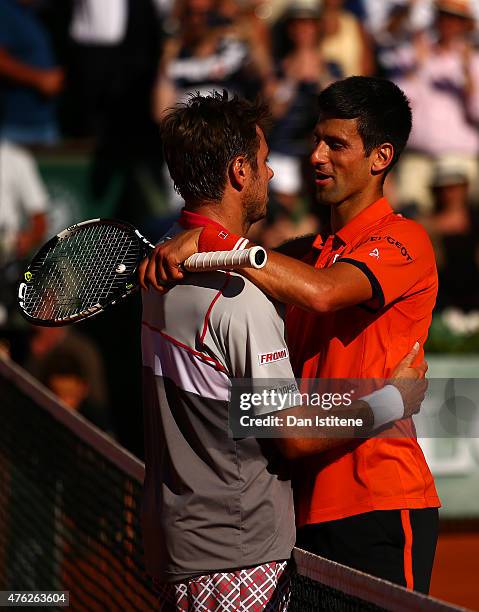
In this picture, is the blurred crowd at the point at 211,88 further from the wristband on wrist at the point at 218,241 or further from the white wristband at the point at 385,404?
the wristband on wrist at the point at 218,241

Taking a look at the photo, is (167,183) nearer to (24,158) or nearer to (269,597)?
(24,158)

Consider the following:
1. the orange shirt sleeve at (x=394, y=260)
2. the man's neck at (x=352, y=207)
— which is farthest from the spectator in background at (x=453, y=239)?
the orange shirt sleeve at (x=394, y=260)

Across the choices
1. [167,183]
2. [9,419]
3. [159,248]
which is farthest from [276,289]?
[167,183]

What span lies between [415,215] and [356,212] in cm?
615

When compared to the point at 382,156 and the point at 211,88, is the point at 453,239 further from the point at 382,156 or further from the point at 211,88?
the point at 382,156

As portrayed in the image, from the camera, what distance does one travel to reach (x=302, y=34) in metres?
9.66

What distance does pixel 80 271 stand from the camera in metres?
3.69

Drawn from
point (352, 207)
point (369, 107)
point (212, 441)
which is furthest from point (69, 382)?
point (212, 441)

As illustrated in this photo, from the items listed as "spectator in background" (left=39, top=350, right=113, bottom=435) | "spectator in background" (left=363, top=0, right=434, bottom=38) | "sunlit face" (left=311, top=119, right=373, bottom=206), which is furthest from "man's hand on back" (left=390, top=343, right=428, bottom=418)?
"spectator in background" (left=363, top=0, right=434, bottom=38)

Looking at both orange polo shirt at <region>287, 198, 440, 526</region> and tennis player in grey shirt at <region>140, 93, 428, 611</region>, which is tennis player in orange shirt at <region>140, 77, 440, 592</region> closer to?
orange polo shirt at <region>287, 198, 440, 526</region>

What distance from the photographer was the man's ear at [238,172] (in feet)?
9.98

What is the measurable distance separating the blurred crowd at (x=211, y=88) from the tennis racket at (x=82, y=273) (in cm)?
532

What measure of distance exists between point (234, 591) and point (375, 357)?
0.73m

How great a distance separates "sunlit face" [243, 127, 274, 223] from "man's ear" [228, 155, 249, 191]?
23 mm
